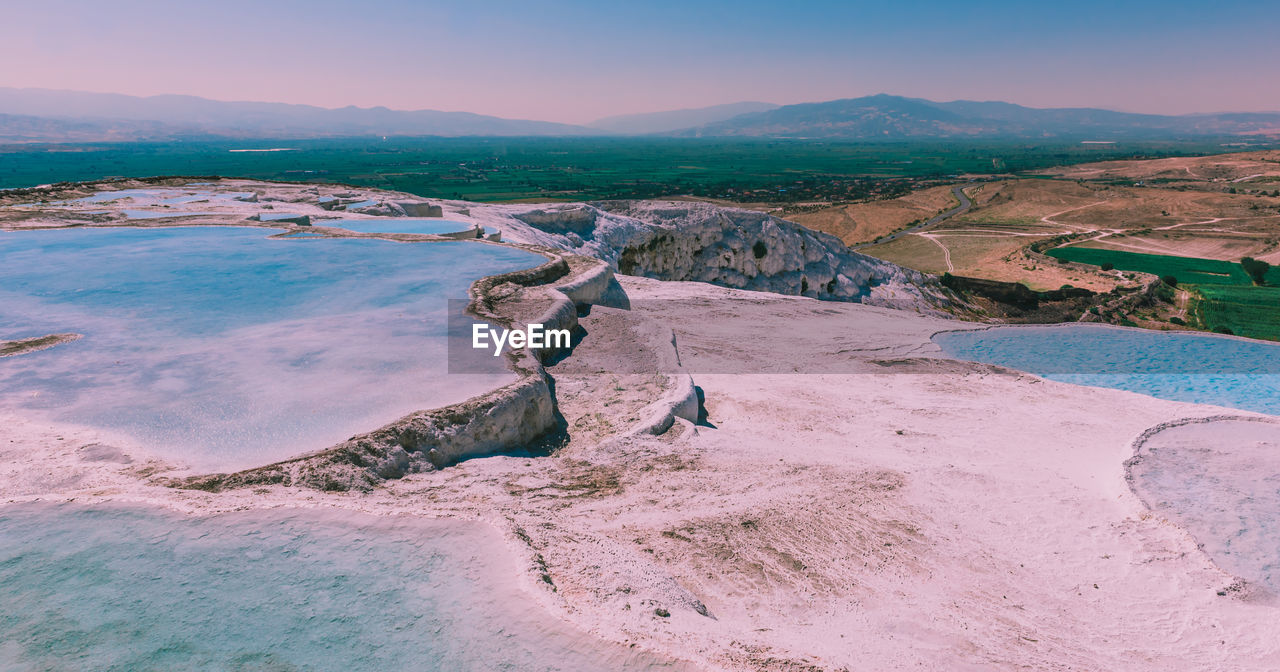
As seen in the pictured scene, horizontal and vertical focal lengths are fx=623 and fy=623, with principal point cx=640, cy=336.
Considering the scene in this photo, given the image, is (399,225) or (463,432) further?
(399,225)

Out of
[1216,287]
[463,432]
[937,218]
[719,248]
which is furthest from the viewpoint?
[937,218]

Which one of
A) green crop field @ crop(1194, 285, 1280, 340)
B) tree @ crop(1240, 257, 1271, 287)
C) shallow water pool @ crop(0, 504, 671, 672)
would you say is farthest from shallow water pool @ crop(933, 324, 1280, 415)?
tree @ crop(1240, 257, 1271, 287)

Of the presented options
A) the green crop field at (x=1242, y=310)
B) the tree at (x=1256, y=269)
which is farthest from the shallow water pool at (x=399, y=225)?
the tree at (x=1256, y=269)

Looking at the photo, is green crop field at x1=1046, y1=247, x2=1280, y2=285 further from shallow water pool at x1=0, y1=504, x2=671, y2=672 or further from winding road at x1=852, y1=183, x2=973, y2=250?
shallow water pool at x1=0, y1=504, x2=671, y2=672

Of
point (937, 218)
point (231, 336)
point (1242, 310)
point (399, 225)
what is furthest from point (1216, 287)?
point (231, 336)

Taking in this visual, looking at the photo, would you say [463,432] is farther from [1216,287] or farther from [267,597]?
[1216,287]

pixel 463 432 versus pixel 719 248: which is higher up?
pixel 719 248

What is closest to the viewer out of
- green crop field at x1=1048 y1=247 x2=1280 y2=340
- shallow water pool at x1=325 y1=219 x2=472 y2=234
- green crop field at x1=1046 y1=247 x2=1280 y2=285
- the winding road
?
shallow water pool at x1=325 y1=219 x2=472 y2=234
